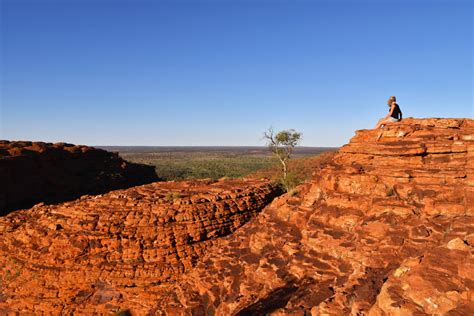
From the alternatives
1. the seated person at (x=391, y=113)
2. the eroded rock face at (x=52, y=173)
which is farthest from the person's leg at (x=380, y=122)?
the eroded rock face at (x=52, y=173)

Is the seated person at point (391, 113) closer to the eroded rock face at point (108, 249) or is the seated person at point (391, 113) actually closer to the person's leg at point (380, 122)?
the person's leg at point (380, 122)

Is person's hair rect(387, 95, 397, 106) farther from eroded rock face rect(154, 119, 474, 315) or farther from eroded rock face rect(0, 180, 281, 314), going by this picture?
eroded rock face rect(0, 180, 281, 314)

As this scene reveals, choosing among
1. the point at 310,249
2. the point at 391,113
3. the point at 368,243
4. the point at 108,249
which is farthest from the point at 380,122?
the point at 108,249

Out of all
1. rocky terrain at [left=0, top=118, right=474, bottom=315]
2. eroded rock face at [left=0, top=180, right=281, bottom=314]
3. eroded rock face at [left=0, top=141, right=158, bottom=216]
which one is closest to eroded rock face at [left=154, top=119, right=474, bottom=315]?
rocky terrain at [left=0, top=118, right=474, bottom=315]

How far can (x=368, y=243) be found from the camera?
8062 millimetres

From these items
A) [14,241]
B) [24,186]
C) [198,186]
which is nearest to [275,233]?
[198,186]

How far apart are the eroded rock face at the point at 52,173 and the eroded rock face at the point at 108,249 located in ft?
58.0

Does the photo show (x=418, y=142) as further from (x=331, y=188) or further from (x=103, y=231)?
(x=103, y=231)

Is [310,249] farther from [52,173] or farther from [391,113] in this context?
[52,173]

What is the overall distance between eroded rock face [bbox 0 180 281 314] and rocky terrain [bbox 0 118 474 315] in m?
0.05

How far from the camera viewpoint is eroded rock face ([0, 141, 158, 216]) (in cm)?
3016

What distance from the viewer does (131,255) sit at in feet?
41.9

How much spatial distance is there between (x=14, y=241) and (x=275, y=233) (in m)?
13.6

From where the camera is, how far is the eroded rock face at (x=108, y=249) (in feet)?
40.5
